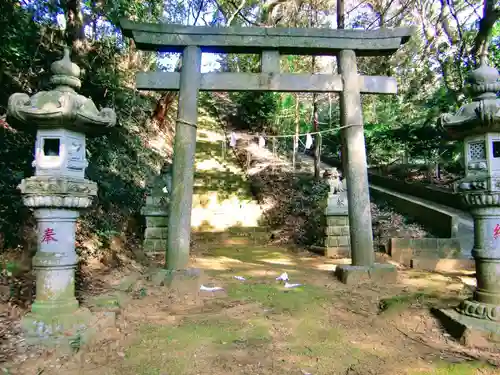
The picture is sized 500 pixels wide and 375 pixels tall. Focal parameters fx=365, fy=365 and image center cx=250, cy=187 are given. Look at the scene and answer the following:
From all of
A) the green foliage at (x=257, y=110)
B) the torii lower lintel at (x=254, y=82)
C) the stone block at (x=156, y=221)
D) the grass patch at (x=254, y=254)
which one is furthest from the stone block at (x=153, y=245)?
the green foliage at (x=257, y=110)

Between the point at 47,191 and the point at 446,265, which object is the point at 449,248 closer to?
the point at 446,265

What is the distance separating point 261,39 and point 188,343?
15.4 ft

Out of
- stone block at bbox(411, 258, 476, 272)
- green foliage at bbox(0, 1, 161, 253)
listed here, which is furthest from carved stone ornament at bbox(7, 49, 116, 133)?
stone block at bbox(411, 258, 476, 272)

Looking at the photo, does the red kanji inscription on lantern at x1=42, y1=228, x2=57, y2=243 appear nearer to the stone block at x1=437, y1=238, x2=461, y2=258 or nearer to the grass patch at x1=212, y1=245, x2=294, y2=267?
the grass patch at x1=212, y1=245, x2=294, y2=267

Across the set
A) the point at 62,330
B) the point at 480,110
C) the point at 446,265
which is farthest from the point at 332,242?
the point at 62,330

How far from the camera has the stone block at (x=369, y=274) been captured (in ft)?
18.9

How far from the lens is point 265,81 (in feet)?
19.8

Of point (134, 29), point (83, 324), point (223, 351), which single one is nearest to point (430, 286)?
point (223, 351)

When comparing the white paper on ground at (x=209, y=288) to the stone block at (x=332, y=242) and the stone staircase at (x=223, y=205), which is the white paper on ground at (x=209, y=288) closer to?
the stone block at (x=332, y=242)

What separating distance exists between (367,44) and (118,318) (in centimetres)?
562

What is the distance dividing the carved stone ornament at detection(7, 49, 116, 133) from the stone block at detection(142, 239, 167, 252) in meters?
4.52

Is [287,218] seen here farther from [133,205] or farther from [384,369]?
[384,369]

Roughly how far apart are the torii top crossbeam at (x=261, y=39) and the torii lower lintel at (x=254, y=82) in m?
0.44

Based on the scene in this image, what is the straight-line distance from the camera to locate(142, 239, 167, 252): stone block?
7.94m
